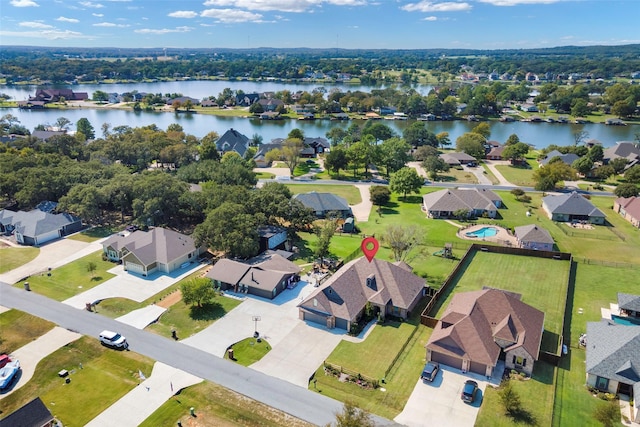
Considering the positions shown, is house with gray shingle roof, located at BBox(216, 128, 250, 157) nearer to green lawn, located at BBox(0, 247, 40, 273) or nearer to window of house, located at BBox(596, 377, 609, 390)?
green lawn, located at BBox(0, 247, 40, 273)

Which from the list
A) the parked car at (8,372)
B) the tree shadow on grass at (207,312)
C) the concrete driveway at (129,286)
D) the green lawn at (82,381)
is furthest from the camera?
the concrete driveway at (129,286)

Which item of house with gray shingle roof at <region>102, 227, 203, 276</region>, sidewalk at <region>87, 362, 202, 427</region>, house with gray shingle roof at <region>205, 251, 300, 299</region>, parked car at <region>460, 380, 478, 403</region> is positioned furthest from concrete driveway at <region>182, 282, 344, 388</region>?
house with gray shingle roof at <region>102, 227, 203, 276</region>

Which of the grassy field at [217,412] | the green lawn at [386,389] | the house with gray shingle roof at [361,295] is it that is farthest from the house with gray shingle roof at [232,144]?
the grassy field at [217,412]

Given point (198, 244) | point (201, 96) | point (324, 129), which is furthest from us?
point (201, 96)

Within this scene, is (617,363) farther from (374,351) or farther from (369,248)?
(369,248)

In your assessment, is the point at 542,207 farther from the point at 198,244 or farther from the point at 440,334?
the point at 198,244

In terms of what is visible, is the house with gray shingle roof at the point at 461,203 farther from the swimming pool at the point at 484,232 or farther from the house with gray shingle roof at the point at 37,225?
the house with gray shingle roof at the point at 37,225

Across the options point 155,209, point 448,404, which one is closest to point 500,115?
point 155,209
